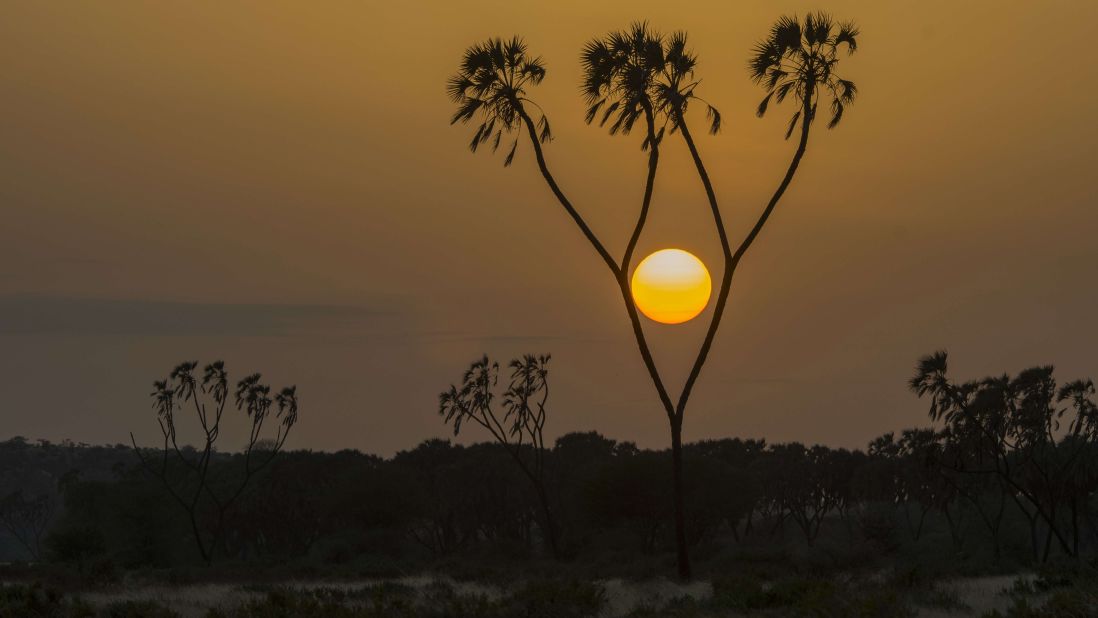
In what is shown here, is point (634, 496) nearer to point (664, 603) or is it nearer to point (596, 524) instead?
point (596, 524)

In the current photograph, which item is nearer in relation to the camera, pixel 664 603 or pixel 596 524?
pixel 664 603

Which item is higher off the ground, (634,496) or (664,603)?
(634,496)

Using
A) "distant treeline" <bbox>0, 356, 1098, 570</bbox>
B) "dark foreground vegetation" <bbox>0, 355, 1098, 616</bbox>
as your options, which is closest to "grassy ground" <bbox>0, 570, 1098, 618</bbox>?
"dark foreground vegetation" <bbox>0, 355, 1098, 616</bbox>

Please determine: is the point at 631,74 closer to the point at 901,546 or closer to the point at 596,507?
the point at 596,507

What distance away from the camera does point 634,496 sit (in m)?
79.9

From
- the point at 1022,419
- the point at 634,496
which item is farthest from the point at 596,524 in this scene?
the point at 1022,419

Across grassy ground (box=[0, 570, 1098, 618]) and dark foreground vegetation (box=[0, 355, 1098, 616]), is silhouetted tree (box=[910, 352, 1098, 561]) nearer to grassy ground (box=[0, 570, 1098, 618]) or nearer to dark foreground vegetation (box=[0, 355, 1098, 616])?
dark foreground vegetation (box=[0, 355, 1098, 616])

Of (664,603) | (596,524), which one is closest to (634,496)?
(596,524)

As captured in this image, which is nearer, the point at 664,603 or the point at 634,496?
the point at 664,603

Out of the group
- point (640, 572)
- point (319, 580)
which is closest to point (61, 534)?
point (319, 580)

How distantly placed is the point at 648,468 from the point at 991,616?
57.8m

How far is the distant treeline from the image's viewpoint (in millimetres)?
67812

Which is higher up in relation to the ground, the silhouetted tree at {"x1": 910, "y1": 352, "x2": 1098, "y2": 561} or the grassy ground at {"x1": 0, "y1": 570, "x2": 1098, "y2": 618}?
the silhouetted tree at {"x1": 910, "y1": 352, "x2": 1098, "y2": 561}

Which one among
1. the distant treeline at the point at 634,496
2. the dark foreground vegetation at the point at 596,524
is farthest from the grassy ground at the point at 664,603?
the distant treeline at the point at 634,496
